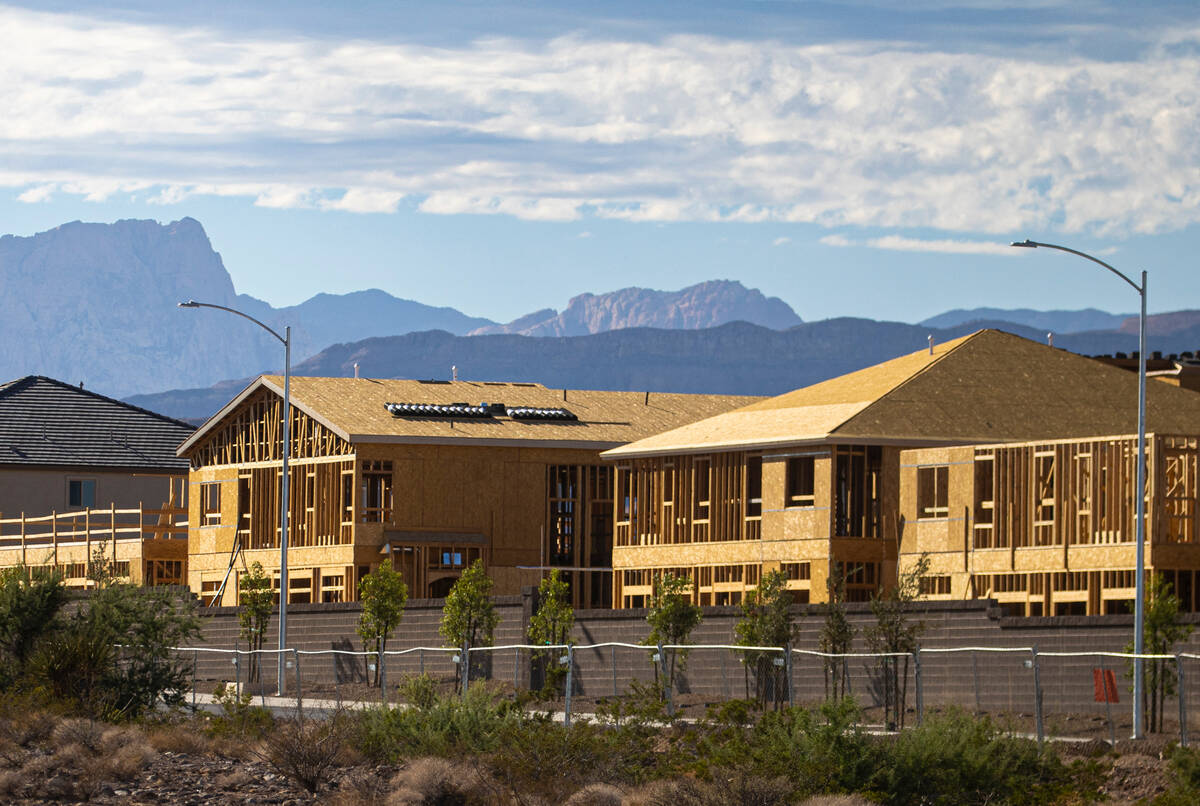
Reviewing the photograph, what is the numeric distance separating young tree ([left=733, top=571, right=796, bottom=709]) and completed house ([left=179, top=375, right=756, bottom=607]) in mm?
18367

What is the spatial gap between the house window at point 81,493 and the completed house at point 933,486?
38759 millimetres

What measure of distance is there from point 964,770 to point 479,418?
39.0 m

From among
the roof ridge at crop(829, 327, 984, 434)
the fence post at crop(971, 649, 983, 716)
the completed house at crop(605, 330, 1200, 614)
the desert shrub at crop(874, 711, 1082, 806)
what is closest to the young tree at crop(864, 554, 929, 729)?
the fence post at crop(971, 649, 983, 716)

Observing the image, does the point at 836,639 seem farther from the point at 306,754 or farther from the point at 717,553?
the point at 306,754

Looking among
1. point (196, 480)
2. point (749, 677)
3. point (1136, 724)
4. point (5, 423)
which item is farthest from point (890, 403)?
Result: point (5, 423)

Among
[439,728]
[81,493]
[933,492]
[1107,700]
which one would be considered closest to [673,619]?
[933,492]

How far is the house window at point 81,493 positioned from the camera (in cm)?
8871

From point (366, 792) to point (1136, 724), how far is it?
480 inches

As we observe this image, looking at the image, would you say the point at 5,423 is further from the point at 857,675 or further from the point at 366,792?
the point at 366,792

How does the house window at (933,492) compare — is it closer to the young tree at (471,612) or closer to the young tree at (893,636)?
the young tree at (893,636)

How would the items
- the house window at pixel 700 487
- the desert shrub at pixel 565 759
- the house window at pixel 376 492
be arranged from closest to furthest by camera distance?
the desert shrub at pixel 565 759, the house window at pixel 700 487, the house window at pixel 376 492

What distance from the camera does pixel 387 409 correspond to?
63.8m

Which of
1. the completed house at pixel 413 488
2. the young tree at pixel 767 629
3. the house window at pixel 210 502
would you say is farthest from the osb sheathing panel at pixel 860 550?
the house window at pixel 210 502

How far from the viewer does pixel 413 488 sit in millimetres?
61594
